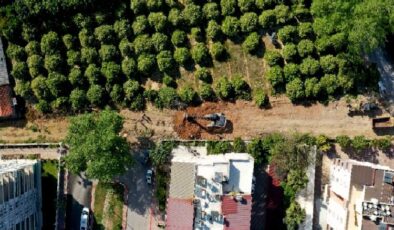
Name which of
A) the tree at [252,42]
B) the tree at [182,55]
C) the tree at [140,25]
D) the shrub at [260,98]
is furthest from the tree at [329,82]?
the tree at [140,25]

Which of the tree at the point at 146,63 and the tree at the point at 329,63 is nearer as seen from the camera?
the tree at the point at 329,63

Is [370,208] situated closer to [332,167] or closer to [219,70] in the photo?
[332,167]

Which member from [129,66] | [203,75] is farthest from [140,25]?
[203,75]

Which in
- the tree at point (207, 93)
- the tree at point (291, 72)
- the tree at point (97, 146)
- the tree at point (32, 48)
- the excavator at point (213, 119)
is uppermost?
the tree at point (32, 48)

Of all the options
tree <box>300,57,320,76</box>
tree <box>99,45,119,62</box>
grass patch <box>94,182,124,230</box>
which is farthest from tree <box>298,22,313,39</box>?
grass patch <box>94,182,124,230</box>

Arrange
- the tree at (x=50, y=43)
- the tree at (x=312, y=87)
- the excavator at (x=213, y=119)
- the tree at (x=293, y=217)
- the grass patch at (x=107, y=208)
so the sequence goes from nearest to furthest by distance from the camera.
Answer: the tree at (x=293, y=217) < the tree at (x=312, y=87) < the tree at (x=50, y=43) < the excavator at (x=213, y=119) < the grass patch at (x=107, y=208)

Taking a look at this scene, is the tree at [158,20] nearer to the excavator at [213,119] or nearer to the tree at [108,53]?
the tree at [108,53]

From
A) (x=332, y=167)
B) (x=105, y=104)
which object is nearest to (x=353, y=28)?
(x=332, y=167)
